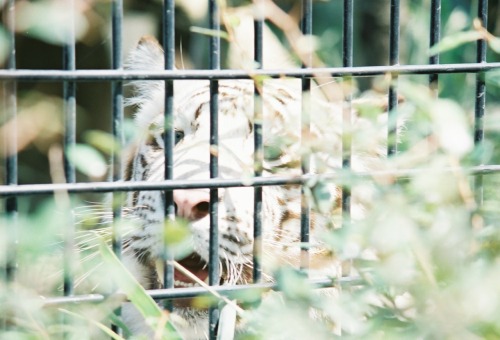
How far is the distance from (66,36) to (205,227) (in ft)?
2.58

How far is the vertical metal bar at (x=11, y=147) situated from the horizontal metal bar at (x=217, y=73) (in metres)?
0.03

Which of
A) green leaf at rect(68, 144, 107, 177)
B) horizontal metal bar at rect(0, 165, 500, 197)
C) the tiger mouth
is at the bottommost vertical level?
the tiger mouth

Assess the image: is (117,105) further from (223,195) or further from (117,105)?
(223,195)

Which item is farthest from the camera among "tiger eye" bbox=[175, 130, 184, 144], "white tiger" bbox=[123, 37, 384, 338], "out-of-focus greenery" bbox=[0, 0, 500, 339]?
"tiger eye" bbox=[175, 130, 184, 144]

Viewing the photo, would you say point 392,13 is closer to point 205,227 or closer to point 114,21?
point 114,21

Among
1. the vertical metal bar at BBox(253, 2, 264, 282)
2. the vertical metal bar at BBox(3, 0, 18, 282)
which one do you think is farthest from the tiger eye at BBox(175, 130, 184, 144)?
the vertical metal bar at BBox(3, 0, 18, 282)

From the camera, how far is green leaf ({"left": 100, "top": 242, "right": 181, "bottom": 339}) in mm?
1385

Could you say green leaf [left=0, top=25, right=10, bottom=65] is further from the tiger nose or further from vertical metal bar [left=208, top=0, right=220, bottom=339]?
the tiger nose

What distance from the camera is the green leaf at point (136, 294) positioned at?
138 cm

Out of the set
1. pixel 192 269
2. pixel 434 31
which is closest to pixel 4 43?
pixel 434 31

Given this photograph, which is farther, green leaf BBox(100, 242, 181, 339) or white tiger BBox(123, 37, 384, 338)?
white tiger BBox(123, 37, 384, 338)

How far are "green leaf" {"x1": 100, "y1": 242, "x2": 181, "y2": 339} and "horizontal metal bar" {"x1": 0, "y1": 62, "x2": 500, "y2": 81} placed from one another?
0.36 metres

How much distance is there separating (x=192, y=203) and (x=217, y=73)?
562 millimetres

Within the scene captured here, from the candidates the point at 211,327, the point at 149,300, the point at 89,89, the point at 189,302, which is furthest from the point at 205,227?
the point at 89,89
